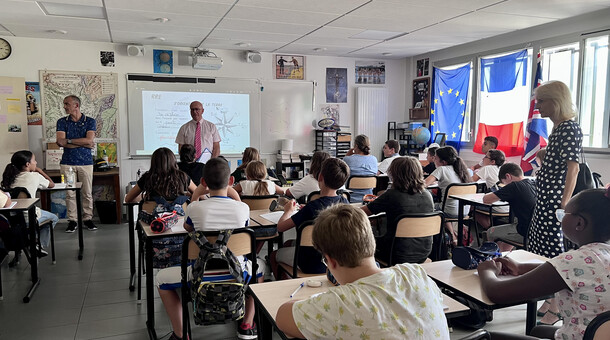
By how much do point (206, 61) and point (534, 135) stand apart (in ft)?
16.2

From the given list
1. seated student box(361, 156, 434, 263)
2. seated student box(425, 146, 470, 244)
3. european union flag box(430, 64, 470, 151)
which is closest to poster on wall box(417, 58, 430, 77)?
european union flag box(430, 64, 470, 151)

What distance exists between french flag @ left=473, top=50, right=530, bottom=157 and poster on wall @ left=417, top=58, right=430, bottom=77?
1.35 metres

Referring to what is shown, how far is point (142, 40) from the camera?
650 cm

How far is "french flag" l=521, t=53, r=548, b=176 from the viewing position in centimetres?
577

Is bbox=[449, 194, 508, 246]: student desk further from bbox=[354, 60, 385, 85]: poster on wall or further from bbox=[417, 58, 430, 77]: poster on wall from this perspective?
bbox=[354, 60, 385, 85]: poster on wall

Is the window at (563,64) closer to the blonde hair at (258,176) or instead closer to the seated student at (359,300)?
the blonde hair at (258,176)

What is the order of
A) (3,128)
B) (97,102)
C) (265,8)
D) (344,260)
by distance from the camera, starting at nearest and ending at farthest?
(344,260) → (265,8) → (3,128) → (97,102)

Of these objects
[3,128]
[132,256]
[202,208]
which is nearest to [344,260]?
[202,208]

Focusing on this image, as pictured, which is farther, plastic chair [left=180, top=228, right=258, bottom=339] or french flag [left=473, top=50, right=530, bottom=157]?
french flag [left=473, top=50, right=530, bottom=157]

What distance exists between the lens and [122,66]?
22.3ft

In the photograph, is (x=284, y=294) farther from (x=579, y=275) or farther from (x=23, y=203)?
(x=23, y=203)

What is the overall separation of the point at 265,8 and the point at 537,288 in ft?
13.2

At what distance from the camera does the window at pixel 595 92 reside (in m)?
5.07

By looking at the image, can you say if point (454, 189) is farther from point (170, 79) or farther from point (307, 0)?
point (170, 79)
